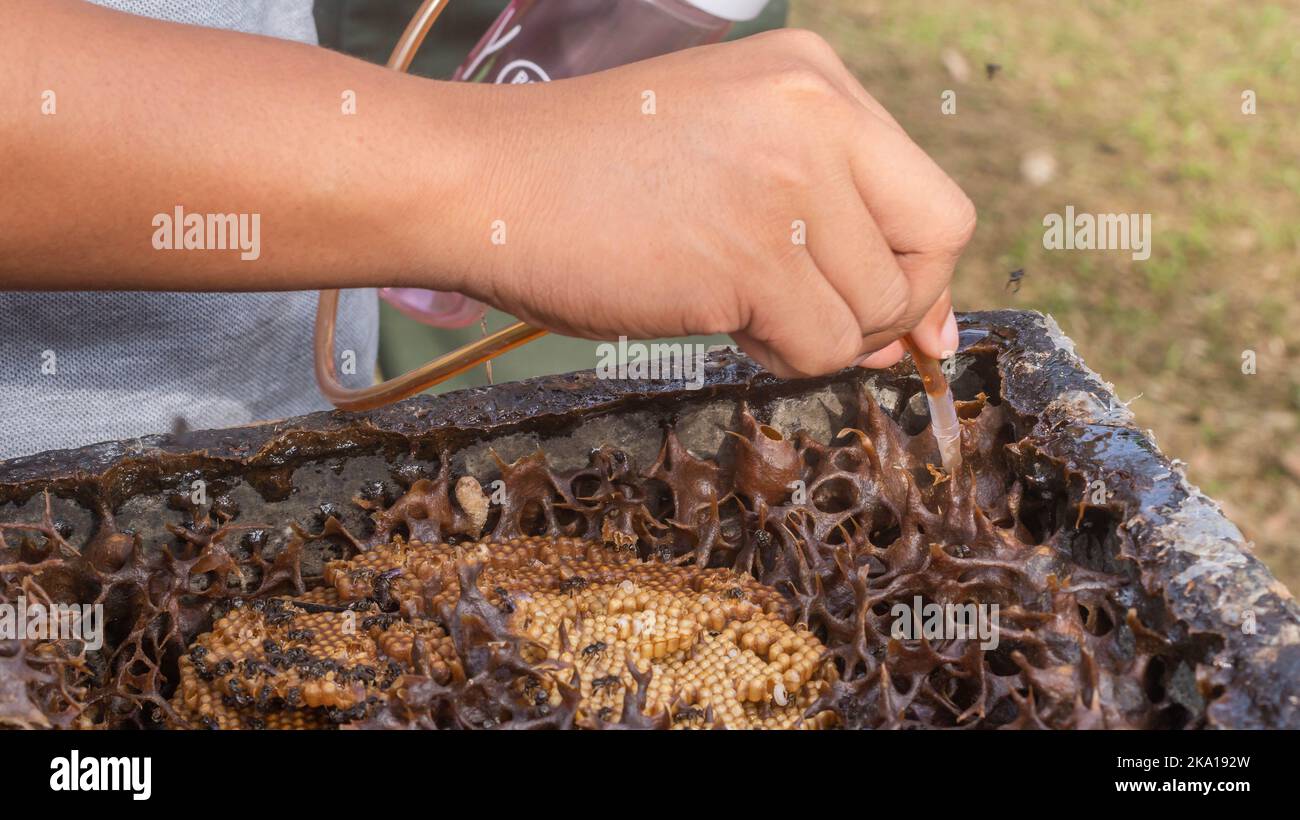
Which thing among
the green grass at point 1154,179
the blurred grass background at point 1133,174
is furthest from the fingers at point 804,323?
the green grass at point 1154,179

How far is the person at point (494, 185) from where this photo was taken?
1.04 metres

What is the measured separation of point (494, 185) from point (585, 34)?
2.34 feet

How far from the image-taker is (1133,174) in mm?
4367

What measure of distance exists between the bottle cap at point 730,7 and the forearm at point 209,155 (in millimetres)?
508

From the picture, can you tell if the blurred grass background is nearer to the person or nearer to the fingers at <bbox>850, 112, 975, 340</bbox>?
the person

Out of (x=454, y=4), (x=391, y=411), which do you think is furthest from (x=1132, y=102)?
(x=391, y=411)

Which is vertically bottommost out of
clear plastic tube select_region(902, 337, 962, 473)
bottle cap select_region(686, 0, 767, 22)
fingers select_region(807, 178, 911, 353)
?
clear plastic tube select_region(902, 337, 962, 473)

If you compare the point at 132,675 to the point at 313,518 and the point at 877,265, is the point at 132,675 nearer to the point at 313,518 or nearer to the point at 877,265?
the point at 313,518

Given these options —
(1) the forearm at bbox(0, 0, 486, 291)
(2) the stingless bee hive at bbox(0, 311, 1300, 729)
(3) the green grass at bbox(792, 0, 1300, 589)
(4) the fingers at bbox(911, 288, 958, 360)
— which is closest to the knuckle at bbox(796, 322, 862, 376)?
(4) the fingers at bbox(911, 288, 958, 360)

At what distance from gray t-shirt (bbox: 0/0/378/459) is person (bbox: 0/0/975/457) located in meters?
0.52

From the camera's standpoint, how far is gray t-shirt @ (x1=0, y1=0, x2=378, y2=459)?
5.27ft

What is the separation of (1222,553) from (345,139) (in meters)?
0.94

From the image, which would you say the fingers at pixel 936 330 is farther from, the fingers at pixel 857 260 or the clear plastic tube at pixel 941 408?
the fingers at pixel 857 260

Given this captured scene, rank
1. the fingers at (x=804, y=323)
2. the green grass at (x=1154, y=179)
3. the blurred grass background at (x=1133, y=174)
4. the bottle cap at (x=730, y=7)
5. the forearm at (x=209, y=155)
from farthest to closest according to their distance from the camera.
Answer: the green grass at (x=1154, y=179) < the blurred grass background at (x=1133, y=174) < the bottle cap at (x=730, y=7) < the fingers at (x=804, y=323) < the forearm at (x=209, y=155)
